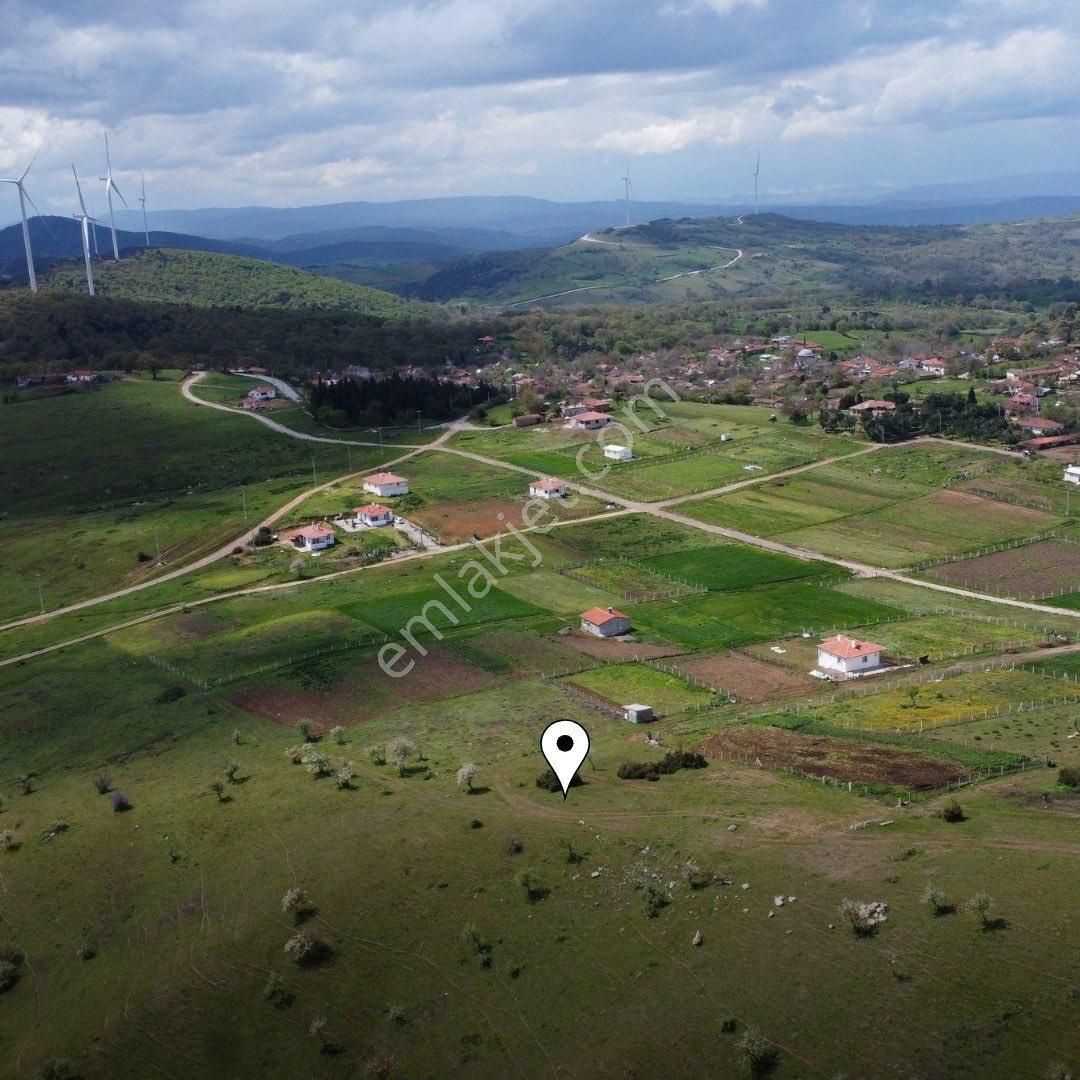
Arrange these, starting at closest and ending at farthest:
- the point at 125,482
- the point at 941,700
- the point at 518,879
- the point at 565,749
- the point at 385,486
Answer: the point at 518,879, the point at 565,749, the point at 941,700, the point at 385,486, the point at 125,482

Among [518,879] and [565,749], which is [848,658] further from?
[518,879]

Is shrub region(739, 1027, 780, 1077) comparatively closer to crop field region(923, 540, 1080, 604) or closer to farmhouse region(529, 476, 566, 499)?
crop field region(923, 540, 1080, 604)

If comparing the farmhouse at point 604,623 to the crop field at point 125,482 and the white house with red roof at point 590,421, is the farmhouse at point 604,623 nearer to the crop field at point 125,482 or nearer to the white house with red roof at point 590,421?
the crop field at point 125,482

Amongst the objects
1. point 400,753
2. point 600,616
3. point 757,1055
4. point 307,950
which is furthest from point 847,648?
point 307,950

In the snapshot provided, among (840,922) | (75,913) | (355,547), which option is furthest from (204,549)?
(840,922)

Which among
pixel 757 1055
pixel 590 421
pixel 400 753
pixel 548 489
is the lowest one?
pixel 548 489

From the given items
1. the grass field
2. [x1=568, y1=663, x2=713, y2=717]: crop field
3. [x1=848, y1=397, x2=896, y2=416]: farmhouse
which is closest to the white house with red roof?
[x1=848, y1=397, x2=896, y2=416]: farmhouse
